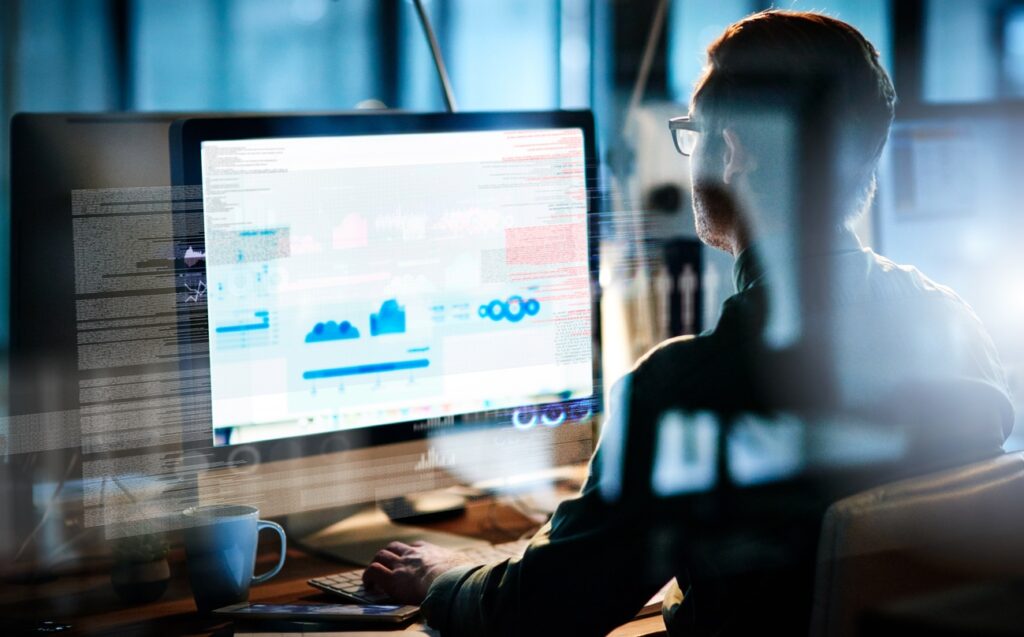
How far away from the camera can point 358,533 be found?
1134 mm

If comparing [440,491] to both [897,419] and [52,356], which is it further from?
[897,419]

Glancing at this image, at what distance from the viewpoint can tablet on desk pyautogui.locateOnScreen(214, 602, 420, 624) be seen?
33.9 inches

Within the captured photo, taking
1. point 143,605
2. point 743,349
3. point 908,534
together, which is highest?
point 743,349

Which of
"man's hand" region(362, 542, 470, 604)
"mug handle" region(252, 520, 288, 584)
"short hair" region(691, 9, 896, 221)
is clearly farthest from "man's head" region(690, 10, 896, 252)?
"mug handle" region(252, 520, 288, 584)

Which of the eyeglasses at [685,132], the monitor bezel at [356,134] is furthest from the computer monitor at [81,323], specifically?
the eyeglasses at [685,132]

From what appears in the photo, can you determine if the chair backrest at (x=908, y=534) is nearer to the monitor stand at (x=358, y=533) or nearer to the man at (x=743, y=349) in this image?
the man at (x=743, y=349)

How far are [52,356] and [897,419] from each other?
0.84 metres

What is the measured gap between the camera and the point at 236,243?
0.96 metres

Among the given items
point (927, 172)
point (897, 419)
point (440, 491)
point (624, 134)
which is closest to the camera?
point (897, 419)

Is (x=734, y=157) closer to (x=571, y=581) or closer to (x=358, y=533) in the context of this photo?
(x=571, y=581)

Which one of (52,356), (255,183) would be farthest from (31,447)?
(255,183)

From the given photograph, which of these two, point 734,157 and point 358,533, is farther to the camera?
point 358,533

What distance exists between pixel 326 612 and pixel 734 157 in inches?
22.8

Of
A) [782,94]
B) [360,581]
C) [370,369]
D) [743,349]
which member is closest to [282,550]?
[360,581]
